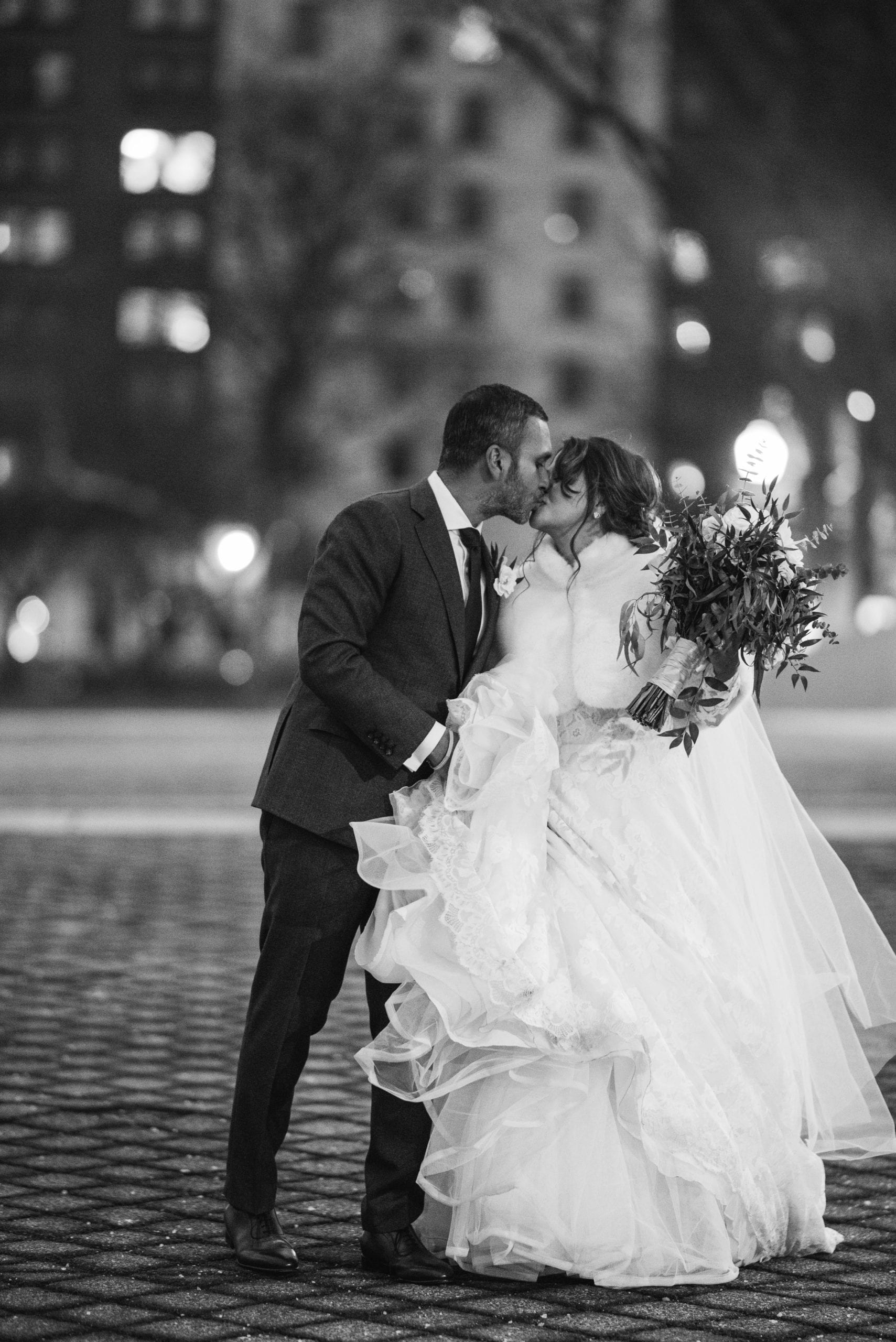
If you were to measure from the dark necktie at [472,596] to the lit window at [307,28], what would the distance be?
71410 mm

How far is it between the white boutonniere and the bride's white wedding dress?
1.8 inches

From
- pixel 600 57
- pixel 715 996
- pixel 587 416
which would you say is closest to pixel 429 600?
pixel 715 996

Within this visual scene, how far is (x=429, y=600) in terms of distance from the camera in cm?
450

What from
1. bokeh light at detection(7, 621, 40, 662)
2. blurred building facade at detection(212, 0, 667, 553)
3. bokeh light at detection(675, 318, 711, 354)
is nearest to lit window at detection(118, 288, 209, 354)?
blurred building facade at detection(212, 0, 667, 553)

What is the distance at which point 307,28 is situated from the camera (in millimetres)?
73312

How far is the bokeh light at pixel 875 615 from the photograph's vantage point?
95.5ft

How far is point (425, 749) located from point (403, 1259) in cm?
116

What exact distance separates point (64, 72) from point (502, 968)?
74.9 m

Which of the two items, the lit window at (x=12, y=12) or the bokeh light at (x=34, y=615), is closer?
the bokeh light at (x=34, y=615)

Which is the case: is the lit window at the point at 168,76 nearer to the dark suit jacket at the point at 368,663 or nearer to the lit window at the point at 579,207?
the lit window at the point at 579,207

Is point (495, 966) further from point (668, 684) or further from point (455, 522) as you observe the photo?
point (455, 522)

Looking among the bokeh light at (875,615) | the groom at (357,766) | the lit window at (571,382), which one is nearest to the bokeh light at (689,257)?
the bokeh light at (875,615)

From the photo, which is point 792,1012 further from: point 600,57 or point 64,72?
point 64,72

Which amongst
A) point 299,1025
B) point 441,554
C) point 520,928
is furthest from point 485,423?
point 299,1025
